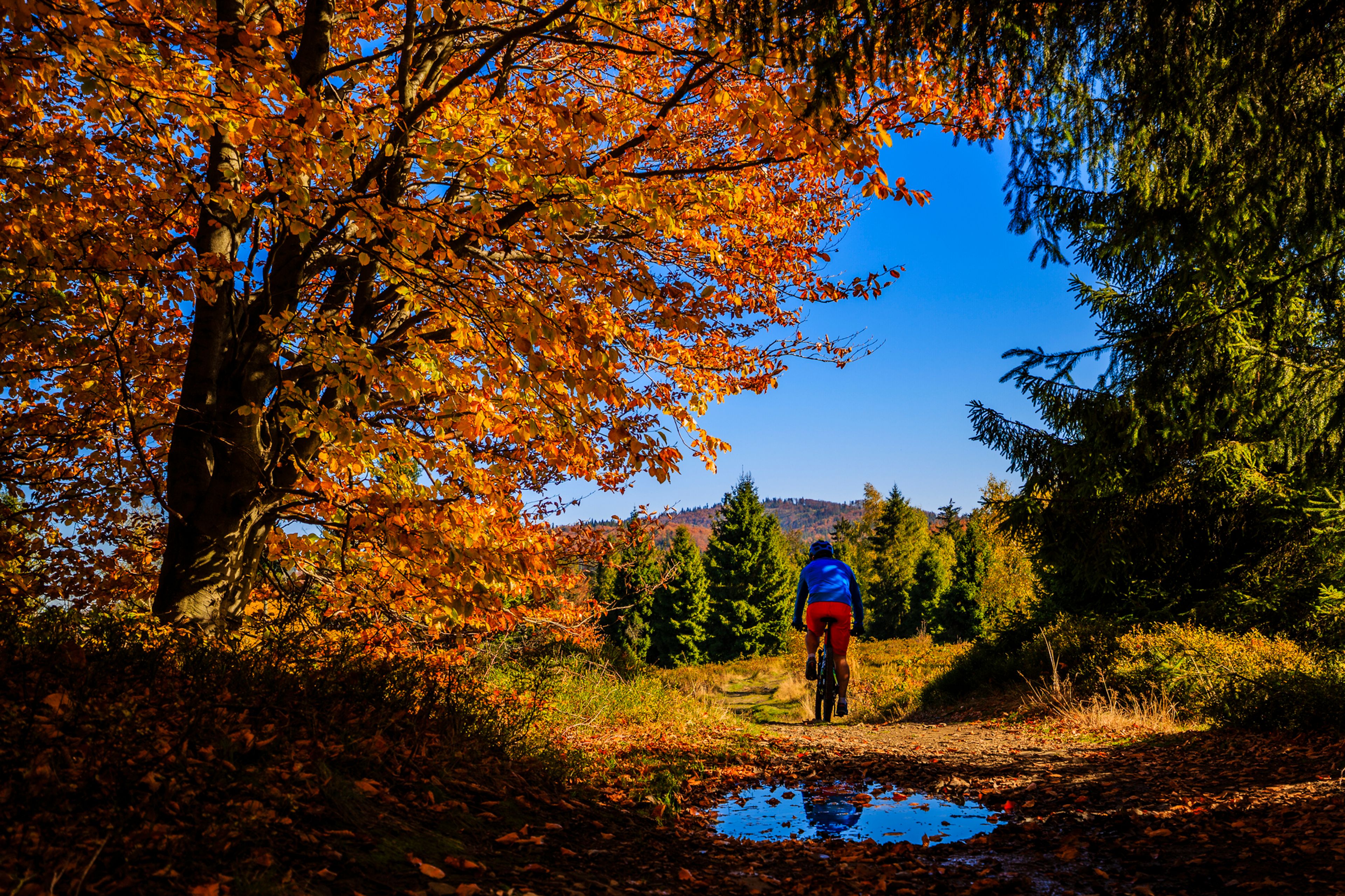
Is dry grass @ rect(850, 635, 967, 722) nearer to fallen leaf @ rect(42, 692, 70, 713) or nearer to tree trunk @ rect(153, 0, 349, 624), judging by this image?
tree trunk @ rect(153, 0, 349, 624)

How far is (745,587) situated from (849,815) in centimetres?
4102

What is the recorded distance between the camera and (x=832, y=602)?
364 inches

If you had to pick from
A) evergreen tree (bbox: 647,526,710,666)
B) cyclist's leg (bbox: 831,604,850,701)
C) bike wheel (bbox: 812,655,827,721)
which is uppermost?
cyclist's leg (bbox: 831,604,850,701)

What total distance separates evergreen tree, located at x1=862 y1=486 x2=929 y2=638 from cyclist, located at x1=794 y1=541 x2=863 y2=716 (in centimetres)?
4128

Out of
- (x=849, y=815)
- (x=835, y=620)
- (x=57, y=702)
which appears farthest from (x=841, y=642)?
(x=57, y=702)

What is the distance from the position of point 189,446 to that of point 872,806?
619 cm

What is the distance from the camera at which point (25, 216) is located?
15.5 feet

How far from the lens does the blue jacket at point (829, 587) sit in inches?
364

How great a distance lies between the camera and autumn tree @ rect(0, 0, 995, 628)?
14.7ft

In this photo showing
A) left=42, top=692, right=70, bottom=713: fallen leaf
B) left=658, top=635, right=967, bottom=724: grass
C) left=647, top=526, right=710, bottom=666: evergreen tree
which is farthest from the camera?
left=647, top=526, right=710, bottom=666: evergreen tree

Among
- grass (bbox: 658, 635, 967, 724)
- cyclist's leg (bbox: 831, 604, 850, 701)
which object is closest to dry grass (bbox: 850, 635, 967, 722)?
grass (bbox: 658, 635, 967, 724)

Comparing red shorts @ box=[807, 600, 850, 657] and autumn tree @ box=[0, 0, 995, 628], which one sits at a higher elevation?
autumn tree @ box=[0, 0, 995, 628]

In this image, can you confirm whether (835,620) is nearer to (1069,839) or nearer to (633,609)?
(1069,839)

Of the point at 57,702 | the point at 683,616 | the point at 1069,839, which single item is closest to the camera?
the point at 57,702
